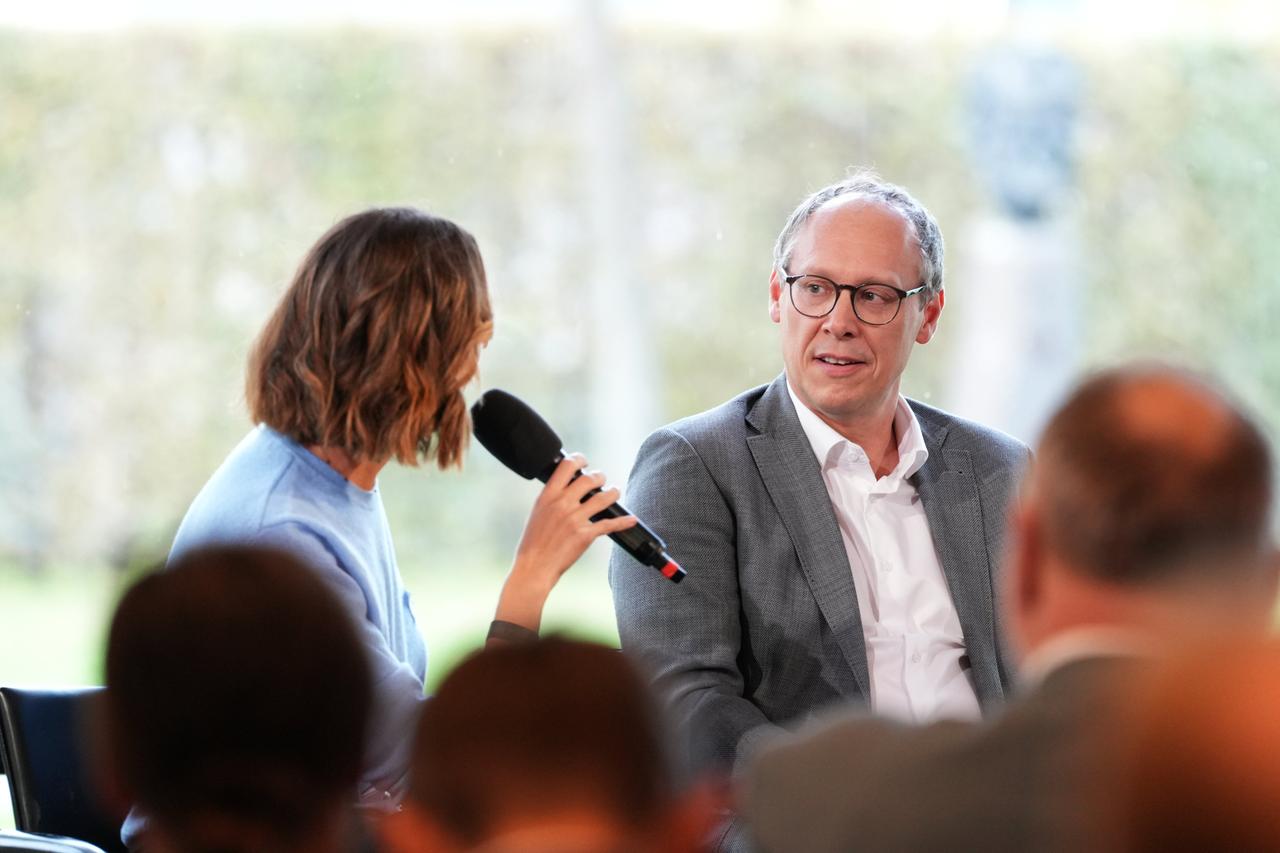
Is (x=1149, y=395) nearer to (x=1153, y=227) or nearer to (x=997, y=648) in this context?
(x=997, y=648)

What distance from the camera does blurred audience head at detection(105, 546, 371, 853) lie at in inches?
43.8

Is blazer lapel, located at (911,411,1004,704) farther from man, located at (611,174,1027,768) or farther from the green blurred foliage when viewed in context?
the green blurred foliage

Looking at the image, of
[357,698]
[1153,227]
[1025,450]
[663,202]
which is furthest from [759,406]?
[1153,227]

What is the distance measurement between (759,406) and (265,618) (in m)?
1.54

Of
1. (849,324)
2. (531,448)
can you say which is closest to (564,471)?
(531,448)

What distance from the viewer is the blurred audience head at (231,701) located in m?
1.11

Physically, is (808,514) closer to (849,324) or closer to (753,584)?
(753,584)

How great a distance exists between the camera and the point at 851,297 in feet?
8.36

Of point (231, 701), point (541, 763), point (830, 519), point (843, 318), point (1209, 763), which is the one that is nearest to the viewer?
point (1209, 763)

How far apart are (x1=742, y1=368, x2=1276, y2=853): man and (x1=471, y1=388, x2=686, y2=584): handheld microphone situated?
2.74 ft

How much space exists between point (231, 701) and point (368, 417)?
116cm

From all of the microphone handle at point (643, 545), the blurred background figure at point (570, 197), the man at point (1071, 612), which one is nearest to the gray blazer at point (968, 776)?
the man at point (1071, 612)

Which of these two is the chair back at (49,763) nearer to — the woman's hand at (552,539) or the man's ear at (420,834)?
the woman's hand at (552,539)

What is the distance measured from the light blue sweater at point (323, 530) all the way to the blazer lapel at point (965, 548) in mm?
912
